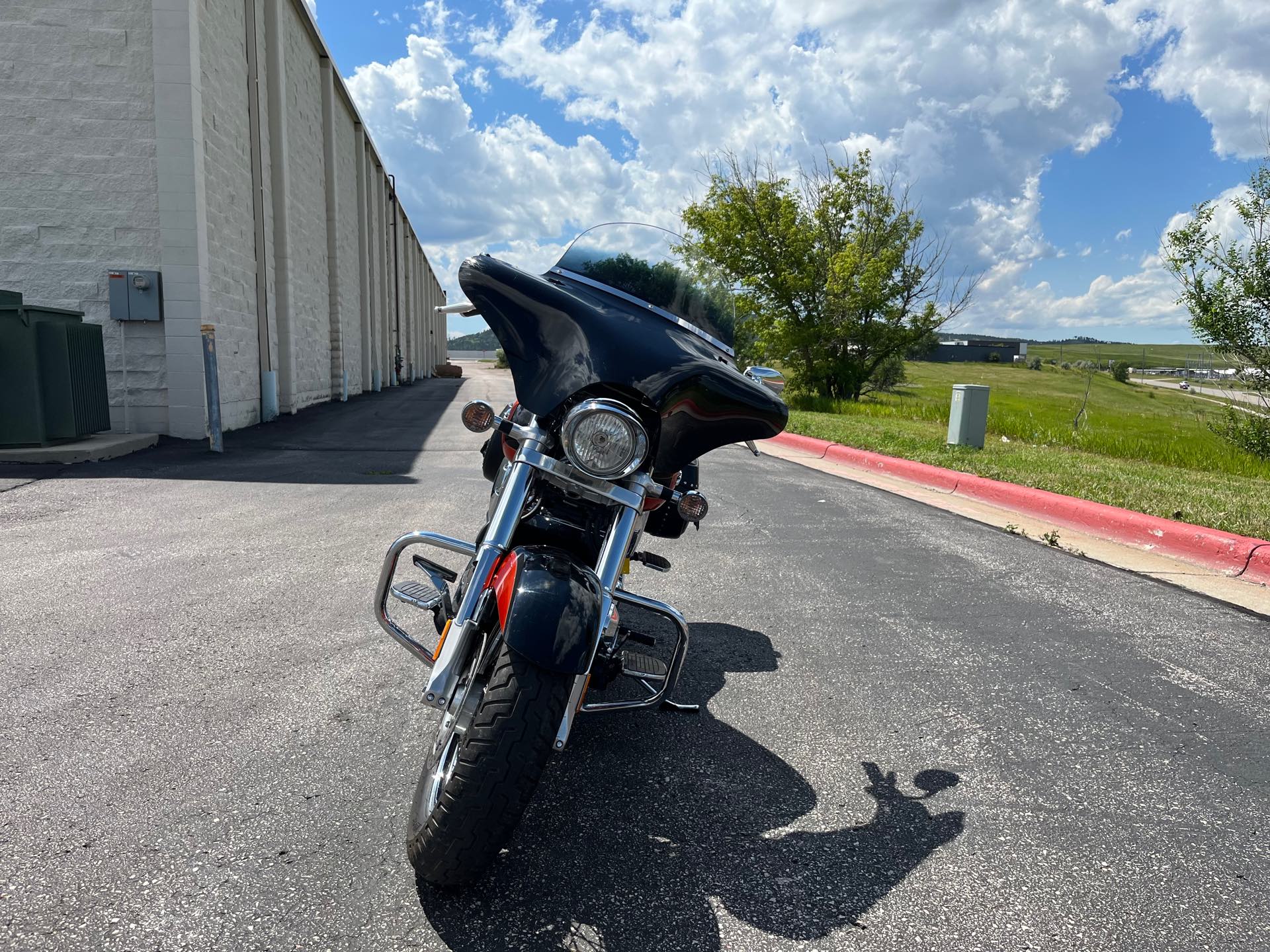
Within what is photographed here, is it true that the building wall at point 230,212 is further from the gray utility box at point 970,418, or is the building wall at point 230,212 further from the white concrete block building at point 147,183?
the gray utility box at point 970,418

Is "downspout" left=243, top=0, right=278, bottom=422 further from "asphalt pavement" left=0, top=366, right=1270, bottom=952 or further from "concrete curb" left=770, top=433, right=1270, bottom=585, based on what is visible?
"concrete curb" left=770, top=433, right=1270, bottom=585

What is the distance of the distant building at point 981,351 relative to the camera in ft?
368

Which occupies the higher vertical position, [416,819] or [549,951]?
[416,819]

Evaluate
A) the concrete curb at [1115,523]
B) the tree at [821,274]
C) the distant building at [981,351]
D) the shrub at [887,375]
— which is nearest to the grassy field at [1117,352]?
the distant building at [981,351]

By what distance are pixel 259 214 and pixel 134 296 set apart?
3.84 meters

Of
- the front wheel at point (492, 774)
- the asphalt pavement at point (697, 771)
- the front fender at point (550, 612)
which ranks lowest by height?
the asphalt pavement at point (697, 771)

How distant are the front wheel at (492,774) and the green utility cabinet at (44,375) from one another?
9049 mm

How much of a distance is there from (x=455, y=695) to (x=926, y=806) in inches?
58.8

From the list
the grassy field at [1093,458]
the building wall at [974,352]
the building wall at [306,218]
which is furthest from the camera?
the building wall at [974,352]

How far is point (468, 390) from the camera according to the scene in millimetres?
29453

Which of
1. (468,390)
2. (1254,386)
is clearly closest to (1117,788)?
(1254,386)

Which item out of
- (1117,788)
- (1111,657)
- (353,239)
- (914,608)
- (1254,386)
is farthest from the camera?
(353,239)

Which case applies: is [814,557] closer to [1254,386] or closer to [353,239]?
[1254,386]

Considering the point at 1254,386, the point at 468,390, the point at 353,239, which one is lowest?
the point at 468,390
